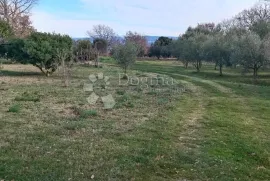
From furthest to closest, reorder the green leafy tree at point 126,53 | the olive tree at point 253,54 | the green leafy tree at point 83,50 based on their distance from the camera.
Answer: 1. the green leafy tree at point 83,50
2. the olive tree at point 253,54
3. the green leafy tree at point 126,53

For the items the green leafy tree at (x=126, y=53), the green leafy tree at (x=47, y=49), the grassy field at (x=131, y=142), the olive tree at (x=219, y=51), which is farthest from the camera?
the olive tree at (x=219, y=51)

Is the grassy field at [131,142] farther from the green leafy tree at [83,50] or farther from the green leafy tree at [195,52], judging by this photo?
the green leafy tree at [195,52]

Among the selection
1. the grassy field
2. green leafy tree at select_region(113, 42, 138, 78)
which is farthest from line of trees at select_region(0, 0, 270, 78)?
the grassy field

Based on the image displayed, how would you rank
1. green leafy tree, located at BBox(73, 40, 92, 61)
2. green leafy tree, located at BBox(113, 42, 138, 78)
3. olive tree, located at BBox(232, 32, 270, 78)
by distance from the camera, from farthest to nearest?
green leafy tree, located at BBox(73, 40, 92, 61), olive tree, located at BBox(232, 32, 270, 78), green leafy tree, located at BBox(113, 42, 138, 78)

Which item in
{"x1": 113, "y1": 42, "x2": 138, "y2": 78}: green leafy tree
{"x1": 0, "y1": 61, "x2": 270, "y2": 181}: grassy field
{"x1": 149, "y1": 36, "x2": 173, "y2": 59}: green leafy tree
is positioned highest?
{"x1": 149, "y1": 36, "x2": 173, "y2": 59}: green leafy tree

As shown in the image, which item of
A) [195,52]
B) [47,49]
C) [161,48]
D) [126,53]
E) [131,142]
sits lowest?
[131,142]

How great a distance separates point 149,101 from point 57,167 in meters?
8.60

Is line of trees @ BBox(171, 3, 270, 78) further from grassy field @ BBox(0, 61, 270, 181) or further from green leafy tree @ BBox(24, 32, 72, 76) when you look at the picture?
grassy field @ BBox(0, 61, 270, 181)

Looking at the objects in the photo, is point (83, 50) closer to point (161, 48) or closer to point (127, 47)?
point (127, 47)

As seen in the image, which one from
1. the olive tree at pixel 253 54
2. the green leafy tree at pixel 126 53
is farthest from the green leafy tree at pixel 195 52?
the green leafy tree at pixel 126 53

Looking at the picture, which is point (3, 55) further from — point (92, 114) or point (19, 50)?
point (92, 114)

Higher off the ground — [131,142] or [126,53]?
[126,53]

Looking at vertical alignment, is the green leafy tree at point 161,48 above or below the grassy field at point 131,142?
above

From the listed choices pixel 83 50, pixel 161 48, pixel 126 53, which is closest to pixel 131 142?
pixel 126 53
